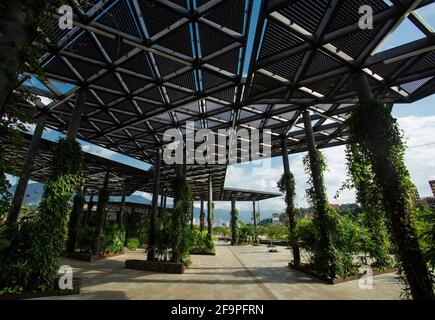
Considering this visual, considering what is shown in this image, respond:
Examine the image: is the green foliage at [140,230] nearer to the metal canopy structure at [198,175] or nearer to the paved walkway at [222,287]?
the metal canopy structure at [198,175]

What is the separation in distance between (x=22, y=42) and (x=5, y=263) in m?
7.70

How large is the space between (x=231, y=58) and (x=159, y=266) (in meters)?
10.4

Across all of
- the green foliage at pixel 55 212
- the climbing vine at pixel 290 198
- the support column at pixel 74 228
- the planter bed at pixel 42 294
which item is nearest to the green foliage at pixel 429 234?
the climbing vine at pixel 290 198

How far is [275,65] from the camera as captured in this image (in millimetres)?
8938

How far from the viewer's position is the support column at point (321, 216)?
9.08m

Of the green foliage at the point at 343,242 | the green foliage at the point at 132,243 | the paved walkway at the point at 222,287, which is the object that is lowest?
the paved walkway at the point at 222,287

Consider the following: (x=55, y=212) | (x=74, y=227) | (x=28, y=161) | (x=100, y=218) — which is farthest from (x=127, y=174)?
(x=55, y=212)

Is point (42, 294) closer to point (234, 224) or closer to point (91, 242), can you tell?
point (91, 242)

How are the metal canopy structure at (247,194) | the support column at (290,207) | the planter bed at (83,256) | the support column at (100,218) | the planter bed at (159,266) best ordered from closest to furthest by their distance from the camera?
the planter bed at (159,266), the support column at (290,207), the planter bed at (83,256), the support column at (100,218), the metal canopy structure at (247,194)

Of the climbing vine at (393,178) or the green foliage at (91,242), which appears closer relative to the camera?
the climbing vine at (393,178)

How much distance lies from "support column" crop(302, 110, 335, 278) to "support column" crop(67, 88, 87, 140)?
1087cm

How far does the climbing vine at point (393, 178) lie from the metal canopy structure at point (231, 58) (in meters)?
1.27

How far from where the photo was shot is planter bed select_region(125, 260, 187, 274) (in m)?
10.8

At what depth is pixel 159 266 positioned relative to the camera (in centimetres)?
1120
